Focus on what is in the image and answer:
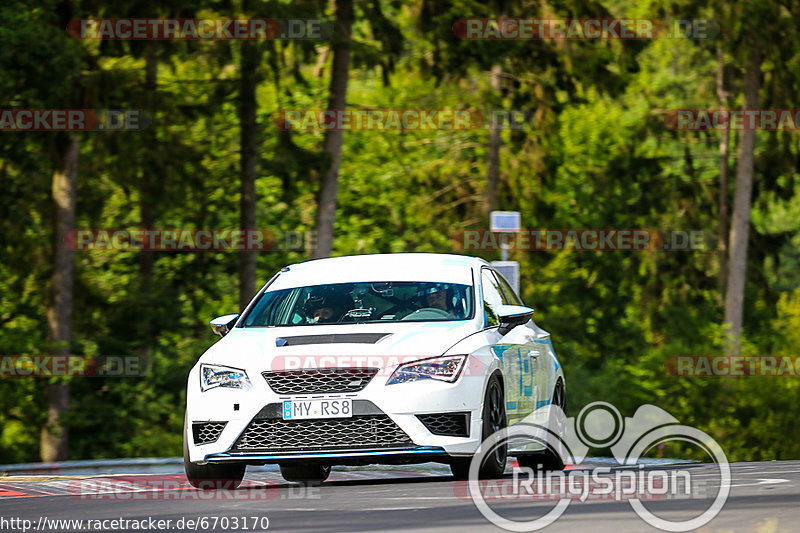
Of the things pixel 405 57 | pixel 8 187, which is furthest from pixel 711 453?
pixel 8 187

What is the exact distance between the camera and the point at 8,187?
31.2 meters

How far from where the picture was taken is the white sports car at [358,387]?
1055cm

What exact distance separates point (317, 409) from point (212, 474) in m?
1.09

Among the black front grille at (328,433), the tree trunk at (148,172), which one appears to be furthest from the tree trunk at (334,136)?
the black front grille at (328,433)

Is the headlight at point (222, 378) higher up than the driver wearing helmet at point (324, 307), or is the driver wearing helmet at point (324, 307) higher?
the driver wearing helmet at point (324, 307)

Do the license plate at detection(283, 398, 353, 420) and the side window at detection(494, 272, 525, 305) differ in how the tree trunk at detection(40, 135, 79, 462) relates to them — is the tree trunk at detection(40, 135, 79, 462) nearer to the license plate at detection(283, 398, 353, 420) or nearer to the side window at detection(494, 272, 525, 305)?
the side window at detection(494, 272, 525, 305)

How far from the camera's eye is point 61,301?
102 ft

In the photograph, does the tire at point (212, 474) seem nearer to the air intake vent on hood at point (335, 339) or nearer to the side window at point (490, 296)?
the air intake vent on hood at point (335, 339)

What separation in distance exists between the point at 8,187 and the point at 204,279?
347 inches

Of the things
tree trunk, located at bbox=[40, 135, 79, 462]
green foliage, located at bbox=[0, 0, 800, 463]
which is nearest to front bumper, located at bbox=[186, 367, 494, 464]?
green foliage, located at bbox=[0, 0, 800, 463]

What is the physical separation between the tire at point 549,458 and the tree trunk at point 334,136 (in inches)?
736

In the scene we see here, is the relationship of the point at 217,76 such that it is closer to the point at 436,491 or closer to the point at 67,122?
the point at 67,122

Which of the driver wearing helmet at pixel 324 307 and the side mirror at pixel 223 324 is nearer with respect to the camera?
the driver wearing helmet at pixel 324 307

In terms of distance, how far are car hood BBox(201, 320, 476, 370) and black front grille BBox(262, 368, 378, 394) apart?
0.17 ft
